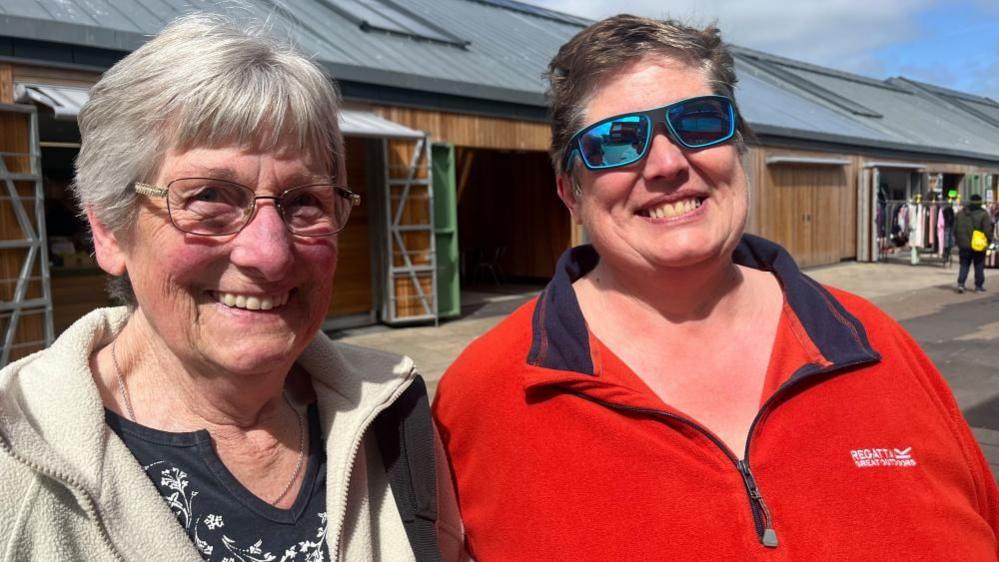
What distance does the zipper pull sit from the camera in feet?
5.42

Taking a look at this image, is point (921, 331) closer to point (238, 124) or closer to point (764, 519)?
point (764, 519)

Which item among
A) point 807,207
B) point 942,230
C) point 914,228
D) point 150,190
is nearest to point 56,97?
point 150,190

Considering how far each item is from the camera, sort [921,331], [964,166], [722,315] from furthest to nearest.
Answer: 1. [964,166]
2. [921,331]
3. [722,315]

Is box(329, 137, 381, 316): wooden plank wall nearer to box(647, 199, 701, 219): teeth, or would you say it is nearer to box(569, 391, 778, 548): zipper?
box(647, 199, 701, 219): teeth

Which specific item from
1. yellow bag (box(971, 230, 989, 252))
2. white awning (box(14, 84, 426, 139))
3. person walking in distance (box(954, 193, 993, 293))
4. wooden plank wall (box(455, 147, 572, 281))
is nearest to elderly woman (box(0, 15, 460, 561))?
white awning (box(14, 84, 426, 139))

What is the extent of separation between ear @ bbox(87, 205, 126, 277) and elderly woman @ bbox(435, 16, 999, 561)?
3.09ft

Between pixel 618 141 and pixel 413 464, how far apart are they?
93 centimetres

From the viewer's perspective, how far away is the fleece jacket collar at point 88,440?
1.26 meters

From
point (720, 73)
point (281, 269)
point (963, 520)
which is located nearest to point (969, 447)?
point (963, 520)

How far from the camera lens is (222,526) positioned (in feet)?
4.83

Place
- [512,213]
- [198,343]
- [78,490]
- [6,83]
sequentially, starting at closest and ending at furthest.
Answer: [78,490] → [198,343] → [6,83] → [512,213]

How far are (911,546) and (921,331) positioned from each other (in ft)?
31.2

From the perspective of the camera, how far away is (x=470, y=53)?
12.8 m

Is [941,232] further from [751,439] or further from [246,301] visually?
[246,301]
